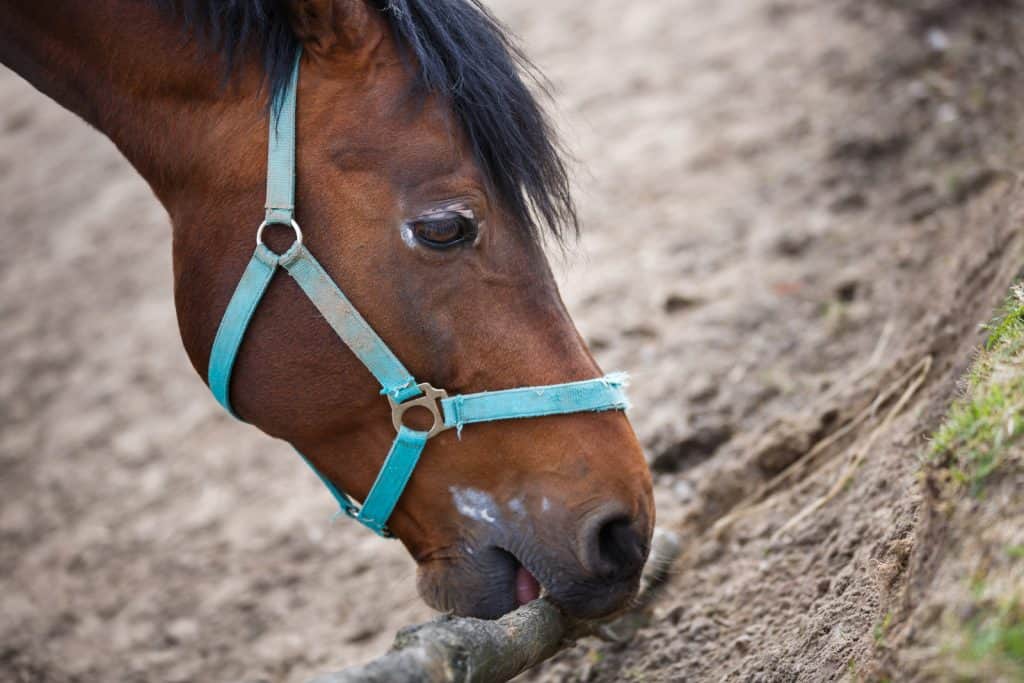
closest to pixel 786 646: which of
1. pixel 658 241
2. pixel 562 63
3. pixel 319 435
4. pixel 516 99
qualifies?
pixel 319 435

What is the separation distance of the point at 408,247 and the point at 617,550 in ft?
2.84

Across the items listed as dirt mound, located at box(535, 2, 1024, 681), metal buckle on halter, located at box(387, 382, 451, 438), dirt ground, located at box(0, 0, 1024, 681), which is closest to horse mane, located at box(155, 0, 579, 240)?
dirt ground, located at box(0, 0, 1024, 681)

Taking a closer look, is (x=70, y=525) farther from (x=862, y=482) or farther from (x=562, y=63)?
(x=562, y=63)

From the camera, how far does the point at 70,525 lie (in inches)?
181

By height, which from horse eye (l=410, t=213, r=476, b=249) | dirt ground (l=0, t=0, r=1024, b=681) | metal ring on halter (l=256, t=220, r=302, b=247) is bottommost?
dirt ground (l=0, t=0, r=1024, b=681)

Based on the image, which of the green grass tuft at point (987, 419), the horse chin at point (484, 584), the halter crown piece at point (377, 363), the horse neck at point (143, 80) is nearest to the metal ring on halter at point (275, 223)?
the halter crown piece at point (377, 363)

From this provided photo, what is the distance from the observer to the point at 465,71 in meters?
2.25

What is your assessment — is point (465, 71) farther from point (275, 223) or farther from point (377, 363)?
point (377, 363)

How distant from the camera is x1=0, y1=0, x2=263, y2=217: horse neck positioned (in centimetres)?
231

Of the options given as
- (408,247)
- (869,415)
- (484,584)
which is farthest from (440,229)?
(869,415)

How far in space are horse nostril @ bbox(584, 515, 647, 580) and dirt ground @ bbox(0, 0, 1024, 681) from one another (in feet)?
1.36

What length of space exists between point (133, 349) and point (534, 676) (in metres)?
3.98

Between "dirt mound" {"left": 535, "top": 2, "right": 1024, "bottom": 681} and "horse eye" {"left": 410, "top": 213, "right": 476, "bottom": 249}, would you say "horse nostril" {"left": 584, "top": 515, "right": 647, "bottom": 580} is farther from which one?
"horse eye" {"left": 410, "top": 213, "right": 476, "bottom": 249}

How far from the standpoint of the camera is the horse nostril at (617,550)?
6.83 ft
